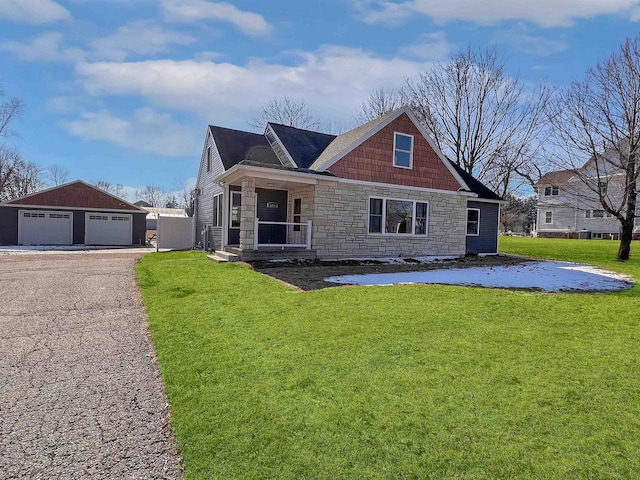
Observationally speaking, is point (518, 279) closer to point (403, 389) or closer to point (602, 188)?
point (403, 389)

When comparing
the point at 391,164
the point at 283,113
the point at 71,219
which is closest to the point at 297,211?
the point at 391,164

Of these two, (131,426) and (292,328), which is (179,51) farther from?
(131,426)

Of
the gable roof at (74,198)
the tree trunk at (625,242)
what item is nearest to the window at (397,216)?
the tree trunk at (625,242)

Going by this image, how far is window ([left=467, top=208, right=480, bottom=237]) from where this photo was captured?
58.1ft

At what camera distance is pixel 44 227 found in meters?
24.6

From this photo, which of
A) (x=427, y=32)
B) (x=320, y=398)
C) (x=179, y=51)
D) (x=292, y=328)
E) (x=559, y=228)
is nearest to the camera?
(x=320, y=398)

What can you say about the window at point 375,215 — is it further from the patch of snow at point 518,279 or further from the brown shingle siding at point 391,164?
the patch of snow at point 518,279

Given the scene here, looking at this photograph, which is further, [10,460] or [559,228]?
[559,228]

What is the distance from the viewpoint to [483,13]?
12.1 m

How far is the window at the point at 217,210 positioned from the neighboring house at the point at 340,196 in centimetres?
5

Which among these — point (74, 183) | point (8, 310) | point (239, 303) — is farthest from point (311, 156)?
point (74, 183)

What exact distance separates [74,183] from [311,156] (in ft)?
61.3

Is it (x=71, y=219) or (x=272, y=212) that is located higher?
(x=272, y=212)

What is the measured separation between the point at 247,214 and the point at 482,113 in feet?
69.4
